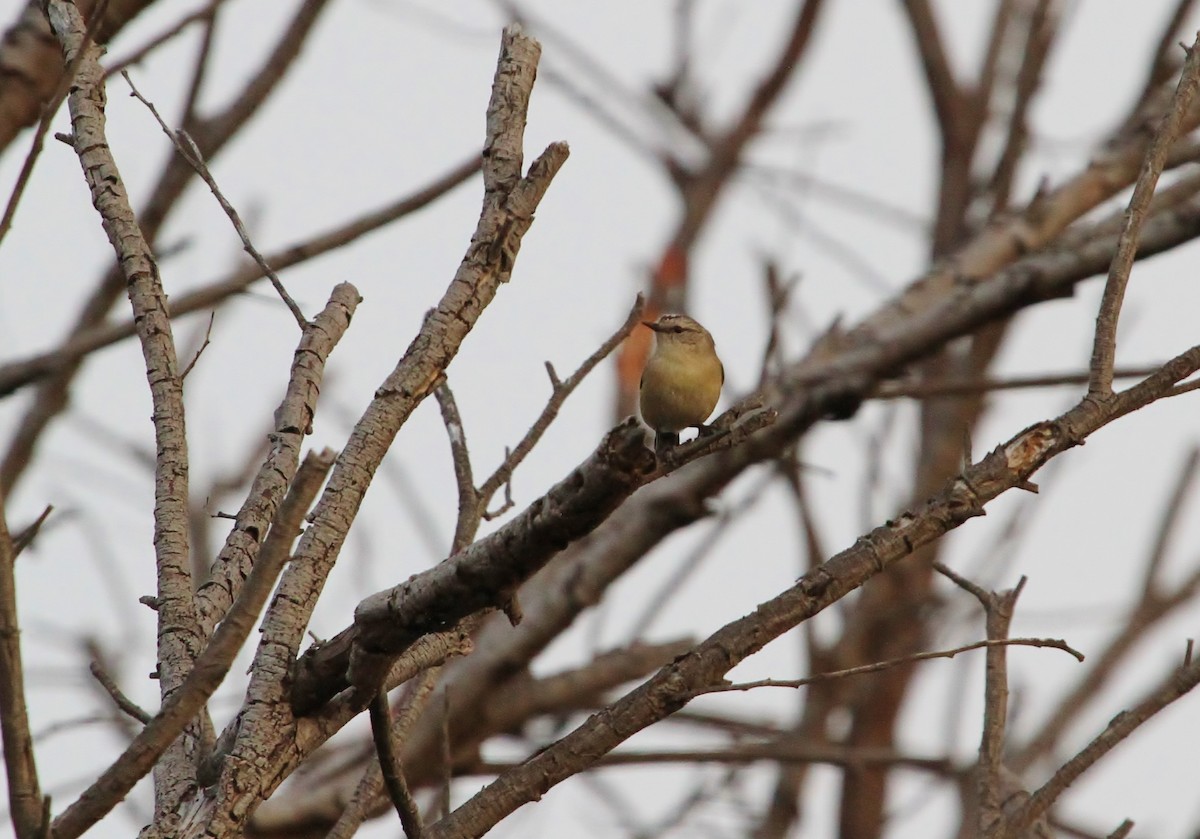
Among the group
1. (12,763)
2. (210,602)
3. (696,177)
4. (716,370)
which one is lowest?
(12,763)

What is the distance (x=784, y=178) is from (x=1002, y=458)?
5.63m

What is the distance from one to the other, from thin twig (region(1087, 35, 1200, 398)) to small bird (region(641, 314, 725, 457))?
1413mm

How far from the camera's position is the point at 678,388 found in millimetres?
3689

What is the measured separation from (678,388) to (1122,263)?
1.48 m

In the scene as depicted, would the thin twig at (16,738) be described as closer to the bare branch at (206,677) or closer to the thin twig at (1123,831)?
the bare branch at (206,677)

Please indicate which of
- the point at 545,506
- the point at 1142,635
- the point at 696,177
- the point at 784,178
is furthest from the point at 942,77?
the point at 545,506

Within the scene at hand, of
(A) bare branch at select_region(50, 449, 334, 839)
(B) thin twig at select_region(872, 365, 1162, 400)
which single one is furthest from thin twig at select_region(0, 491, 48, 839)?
(B) thin twig at select_region(872, 365, 1162, 400)

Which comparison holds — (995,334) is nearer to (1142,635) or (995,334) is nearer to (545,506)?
(1142,635)

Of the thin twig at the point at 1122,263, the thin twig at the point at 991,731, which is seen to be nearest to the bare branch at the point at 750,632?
the thin twig at the point at 1122,263

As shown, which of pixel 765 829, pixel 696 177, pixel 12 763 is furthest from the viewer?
pixel 696 177

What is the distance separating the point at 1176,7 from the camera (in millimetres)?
5777

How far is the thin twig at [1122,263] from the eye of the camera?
7.75ft

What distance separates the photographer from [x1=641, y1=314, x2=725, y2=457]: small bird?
370 centimetres

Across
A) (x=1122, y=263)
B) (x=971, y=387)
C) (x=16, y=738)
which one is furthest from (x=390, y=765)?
(x=971, y=387)
